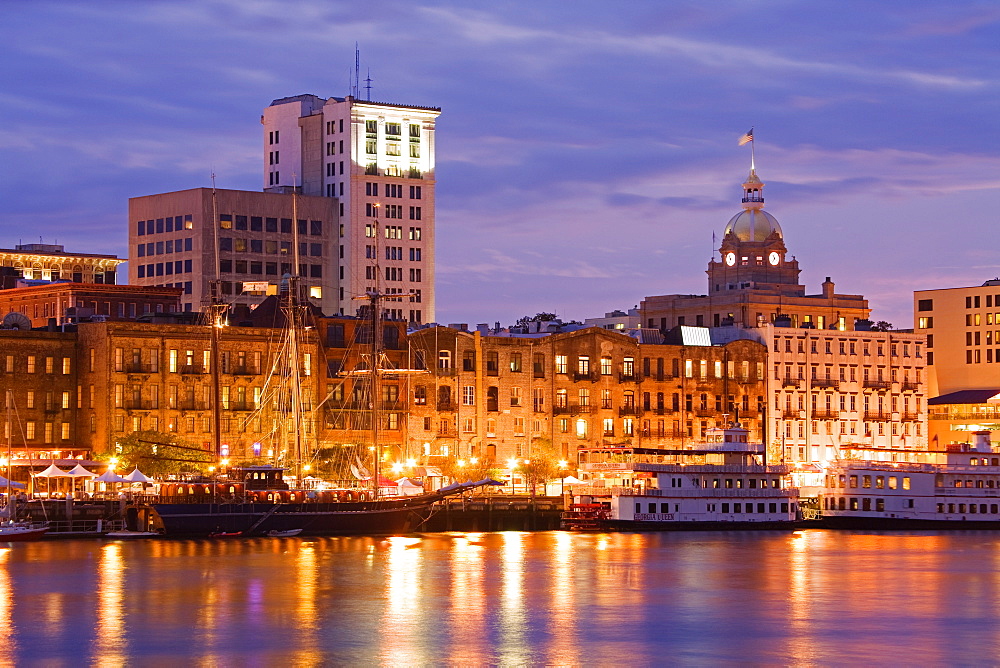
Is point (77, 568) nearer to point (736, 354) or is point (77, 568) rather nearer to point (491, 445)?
point (491, 445)

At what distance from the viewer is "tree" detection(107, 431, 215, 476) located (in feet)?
444

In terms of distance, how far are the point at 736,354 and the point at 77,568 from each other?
8822cm

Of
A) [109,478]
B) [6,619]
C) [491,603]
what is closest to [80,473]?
[109,478]

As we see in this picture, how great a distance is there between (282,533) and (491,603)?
43.0m

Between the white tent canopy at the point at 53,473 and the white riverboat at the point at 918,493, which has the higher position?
the white tent canopy at the point at 53,473

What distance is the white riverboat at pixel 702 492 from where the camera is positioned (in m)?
135

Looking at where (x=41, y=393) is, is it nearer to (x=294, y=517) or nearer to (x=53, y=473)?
(x=53, y=473)

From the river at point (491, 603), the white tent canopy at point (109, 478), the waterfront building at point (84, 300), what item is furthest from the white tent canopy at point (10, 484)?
the waterfront building at point (84, 300)

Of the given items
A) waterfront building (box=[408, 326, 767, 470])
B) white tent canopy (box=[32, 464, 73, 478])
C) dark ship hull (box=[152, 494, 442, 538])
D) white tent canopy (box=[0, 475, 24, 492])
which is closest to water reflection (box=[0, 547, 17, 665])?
dark ship hull (box=[152, 494, 442, 538])

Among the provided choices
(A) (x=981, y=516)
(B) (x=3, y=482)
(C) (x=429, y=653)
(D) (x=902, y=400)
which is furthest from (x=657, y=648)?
(D) (x=902, y=400)

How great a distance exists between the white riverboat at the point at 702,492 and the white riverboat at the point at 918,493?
14.9 feet

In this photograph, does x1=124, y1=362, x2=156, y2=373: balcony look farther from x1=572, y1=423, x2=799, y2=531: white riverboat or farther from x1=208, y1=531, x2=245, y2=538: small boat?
x1=572, y1=423, x2=799, y2=531: white riverboat

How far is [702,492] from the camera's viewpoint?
447ft

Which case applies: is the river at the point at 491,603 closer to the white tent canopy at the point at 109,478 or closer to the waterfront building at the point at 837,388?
the white tent canopy at the point at 109,478
